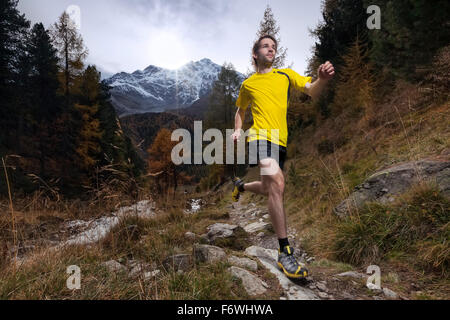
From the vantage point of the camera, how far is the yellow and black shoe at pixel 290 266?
6.24 ft

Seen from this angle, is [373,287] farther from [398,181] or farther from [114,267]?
[114,267]

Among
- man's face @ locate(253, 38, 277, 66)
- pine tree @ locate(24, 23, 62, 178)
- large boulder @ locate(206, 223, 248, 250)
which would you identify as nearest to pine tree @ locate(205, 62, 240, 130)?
pine tree @ locate(24, 23, 62, 178)

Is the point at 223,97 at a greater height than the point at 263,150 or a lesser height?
greater

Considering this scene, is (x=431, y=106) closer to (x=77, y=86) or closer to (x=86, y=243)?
(x=86, y=243)

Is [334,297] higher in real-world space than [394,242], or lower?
lower

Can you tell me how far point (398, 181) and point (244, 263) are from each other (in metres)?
2.64

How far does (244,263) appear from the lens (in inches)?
84.5

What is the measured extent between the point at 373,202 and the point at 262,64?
2.45 m

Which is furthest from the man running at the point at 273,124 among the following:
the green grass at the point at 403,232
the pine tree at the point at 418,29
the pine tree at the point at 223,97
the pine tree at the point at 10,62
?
the pine tree at the point at 223,97

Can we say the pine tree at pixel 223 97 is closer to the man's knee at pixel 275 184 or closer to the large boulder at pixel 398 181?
the large boulder at pixel 398 181

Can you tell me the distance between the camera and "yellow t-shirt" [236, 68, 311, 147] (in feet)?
7.07

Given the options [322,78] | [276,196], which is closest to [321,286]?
[276,196]

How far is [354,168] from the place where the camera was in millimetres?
5113
